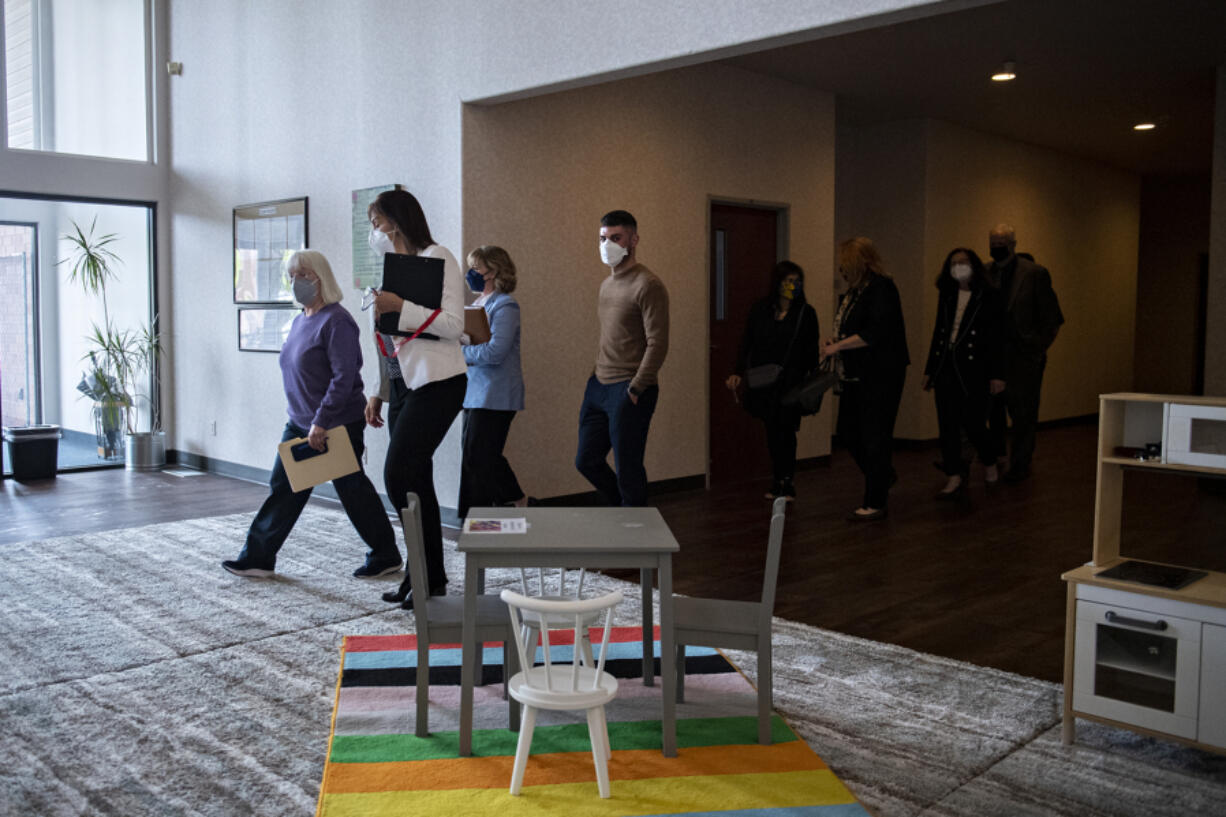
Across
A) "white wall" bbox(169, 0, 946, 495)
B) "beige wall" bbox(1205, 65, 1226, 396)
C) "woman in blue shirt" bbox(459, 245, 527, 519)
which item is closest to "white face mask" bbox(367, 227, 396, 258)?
"woman in blue shirt" bbox(459, 245, 527, 519)

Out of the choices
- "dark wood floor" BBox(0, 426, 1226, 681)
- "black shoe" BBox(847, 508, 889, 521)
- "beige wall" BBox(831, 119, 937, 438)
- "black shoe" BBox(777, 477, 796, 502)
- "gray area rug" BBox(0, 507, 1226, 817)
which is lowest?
"gray area rug" BBox(0, 507, 1226, 817)

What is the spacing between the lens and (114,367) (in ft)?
27.4

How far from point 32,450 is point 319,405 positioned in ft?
13.7

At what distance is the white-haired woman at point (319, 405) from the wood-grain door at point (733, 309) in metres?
3.41

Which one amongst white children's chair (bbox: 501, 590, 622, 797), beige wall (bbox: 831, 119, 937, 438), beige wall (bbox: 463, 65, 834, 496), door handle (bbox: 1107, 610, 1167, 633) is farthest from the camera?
beige wall (bbox: 831, 119, 937, 438)

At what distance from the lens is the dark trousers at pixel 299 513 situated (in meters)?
4.75

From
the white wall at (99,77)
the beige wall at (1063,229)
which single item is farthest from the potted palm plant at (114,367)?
the beige wall at (1063,229)

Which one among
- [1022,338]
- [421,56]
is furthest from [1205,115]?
[421,56]

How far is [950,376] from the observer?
687cm

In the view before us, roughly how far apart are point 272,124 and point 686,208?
9.43ft

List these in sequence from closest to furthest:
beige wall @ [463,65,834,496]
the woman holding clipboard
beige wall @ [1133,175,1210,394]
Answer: the woman holding clipboard
beige wall @ [463,65,834,496]
beige wall @ [1133,175,1210,394]

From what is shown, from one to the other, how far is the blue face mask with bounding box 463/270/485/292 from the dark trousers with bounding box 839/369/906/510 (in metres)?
2.23

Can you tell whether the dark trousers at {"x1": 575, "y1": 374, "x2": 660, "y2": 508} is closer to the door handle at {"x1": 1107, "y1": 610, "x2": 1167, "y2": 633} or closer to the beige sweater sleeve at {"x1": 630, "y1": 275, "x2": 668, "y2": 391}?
the beige sweater sleeve at {"x1": 630, "y1": 275, "x2": 668, "y2": 391}

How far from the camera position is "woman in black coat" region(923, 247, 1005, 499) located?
6758mm
